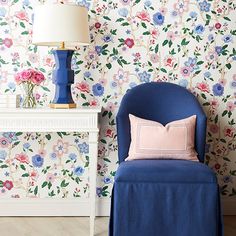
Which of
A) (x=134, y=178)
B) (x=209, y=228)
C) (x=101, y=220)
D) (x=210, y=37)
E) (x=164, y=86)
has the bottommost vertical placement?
(x=101, y=220)

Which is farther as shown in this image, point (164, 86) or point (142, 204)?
point (164, 86)

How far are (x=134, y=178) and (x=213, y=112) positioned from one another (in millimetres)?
1020

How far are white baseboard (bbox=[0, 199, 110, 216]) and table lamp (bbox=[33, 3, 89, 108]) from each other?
29.3 inches

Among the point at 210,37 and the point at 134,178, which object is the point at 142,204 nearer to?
the point at 134,178

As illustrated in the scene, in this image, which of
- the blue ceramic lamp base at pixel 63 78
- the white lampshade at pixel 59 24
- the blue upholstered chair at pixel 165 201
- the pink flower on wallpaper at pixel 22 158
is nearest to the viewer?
the blue upholstered chair at pixel 165 201

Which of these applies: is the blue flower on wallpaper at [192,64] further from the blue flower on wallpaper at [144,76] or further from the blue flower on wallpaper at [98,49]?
the blue flower on wallpaper at [98,49]

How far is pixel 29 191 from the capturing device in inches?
121

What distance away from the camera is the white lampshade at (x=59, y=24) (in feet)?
8.63

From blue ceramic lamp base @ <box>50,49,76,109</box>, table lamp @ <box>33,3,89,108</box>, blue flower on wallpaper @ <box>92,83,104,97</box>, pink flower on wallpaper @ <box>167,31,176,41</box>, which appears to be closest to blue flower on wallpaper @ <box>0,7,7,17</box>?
table lamp @ <box>33,3,89,108</box>

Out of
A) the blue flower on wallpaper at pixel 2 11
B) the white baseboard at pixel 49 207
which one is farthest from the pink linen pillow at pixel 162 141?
the blue flower on wallpaper at pixel 2 11

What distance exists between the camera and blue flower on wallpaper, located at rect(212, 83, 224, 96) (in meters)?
3.08

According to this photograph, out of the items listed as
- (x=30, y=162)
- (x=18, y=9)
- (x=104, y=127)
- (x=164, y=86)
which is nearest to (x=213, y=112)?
(x=164, y=86)

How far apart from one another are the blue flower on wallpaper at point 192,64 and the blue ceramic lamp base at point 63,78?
848 millimetres

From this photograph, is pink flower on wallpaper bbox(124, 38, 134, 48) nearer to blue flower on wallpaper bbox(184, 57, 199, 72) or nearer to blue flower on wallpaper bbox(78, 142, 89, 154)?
blue flower on wallpaper bbox(184, 57, 199, 72)
